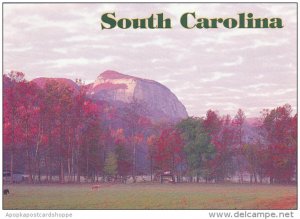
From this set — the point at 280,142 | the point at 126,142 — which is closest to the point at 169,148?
the point at 126,142

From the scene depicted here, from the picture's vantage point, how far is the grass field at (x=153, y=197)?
2311 centimetres

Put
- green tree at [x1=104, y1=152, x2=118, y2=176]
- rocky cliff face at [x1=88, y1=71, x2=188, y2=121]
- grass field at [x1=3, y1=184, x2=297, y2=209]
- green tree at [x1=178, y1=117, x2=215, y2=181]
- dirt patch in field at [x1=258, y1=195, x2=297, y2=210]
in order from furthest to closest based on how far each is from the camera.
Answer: green tree at [x1=178, y1=117, x2=215, y2=181], green tree at [x1=104, y1=152, x2=118, y2=176], rocky cliff face at [x1=88, y1=71, x2=188, y2=121], grass field at [x1=3, y1=184, x2=297, y2=209], dirt patch in field at [x1=258, y1=195, x2=297, y2=210]

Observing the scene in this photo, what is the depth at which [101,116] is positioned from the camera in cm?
2541

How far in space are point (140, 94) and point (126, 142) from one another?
187 centimetres

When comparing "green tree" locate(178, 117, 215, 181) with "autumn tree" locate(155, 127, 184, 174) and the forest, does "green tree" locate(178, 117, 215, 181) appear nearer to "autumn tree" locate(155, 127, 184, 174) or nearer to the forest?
the forest

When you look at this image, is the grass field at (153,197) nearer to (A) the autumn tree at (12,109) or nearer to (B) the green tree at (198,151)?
(B) the green tree at (198,151)

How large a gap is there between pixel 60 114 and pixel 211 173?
616 cm

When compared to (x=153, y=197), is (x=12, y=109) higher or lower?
higher

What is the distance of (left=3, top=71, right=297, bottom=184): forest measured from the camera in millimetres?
25359

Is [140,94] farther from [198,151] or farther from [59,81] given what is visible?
[198,151]

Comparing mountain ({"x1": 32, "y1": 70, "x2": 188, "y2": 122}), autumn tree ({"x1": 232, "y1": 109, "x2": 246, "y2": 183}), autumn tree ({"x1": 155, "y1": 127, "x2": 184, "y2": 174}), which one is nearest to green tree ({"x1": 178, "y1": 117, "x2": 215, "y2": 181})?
autumn tree ({"x1": 155, "y1": 127, "x2": 184, "y2": 174})

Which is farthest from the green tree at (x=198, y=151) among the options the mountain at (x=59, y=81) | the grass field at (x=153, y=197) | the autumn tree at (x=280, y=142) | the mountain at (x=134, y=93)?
the mountain at (x=59, y=81)

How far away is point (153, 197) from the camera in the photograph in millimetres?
24562

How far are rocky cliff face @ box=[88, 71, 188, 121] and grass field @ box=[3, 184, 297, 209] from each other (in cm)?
276
